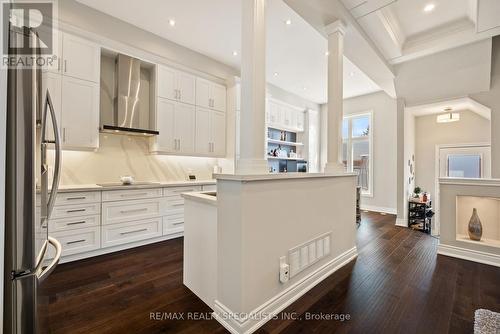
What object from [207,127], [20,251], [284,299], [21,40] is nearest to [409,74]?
[207,127]

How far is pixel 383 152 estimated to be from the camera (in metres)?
6.01

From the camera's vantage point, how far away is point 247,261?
1570 millimetres

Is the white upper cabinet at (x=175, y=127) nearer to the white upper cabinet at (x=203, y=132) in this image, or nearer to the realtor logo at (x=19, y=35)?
the white upper cabinet at (x=203, y=132)

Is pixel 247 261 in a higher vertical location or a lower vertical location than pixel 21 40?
lower

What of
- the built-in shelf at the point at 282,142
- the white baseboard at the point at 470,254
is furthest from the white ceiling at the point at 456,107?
the built-in shelf at the point at 282,142

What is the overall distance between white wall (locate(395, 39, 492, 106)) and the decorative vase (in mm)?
2084

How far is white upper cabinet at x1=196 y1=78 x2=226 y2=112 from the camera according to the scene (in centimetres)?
428

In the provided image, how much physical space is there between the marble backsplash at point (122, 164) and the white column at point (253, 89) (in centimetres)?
274

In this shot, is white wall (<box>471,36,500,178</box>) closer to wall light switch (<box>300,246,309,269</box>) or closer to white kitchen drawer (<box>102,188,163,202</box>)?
wall light switch (<box>300,246,309,269</box>)

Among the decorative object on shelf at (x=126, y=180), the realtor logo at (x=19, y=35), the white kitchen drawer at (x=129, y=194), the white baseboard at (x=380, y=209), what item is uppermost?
the realtor logo at (x=19, y=35)

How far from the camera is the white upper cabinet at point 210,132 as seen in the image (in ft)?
14.1

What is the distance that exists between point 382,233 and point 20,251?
4.59 meters

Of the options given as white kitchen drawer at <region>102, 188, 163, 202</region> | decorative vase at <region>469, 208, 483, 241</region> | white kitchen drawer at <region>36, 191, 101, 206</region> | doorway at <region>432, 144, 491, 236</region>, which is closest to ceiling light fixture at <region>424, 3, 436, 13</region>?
decorative vase at <region>469, 208, 483, 241</region>

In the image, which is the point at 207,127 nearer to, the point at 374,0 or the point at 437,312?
the point at 374,0
